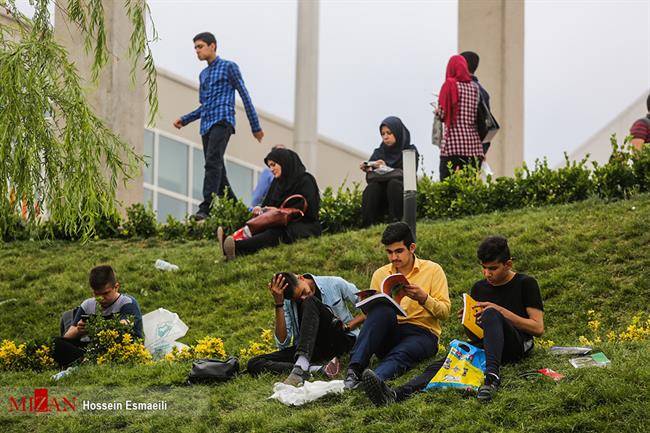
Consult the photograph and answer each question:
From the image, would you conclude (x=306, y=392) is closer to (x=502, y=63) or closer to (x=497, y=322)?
Answer: (x=497, y=322)

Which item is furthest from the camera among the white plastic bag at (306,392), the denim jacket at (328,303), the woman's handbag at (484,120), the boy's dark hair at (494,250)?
the woman's handbag at (484,120)

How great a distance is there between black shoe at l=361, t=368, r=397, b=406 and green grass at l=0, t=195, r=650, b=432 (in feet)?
0.32

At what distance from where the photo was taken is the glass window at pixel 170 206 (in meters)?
29.8

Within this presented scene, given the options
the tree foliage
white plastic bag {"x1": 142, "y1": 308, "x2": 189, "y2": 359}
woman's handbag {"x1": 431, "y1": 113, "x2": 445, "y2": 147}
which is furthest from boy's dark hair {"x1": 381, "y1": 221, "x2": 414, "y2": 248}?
woman's handbag {"x1": 431, "y1": 113, "x2": 445, "y2": 147}

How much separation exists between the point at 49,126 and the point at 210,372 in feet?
9.61

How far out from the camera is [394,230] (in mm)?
9312

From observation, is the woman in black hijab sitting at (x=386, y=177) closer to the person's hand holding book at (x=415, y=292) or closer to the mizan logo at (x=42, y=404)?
the person's hand holding book at (x=415, y=292)

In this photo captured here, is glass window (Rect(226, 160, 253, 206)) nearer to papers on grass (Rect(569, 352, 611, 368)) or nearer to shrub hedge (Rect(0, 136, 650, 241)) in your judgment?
shrub hedge (Rect(0, 136, 650, 241))

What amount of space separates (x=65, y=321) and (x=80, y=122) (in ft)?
5.69

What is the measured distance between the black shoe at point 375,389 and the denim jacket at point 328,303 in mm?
1584

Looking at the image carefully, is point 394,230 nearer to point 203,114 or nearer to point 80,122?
point 80,122

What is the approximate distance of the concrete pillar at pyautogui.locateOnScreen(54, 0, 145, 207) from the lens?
16859mm

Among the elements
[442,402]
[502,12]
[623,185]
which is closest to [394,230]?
[442,402]

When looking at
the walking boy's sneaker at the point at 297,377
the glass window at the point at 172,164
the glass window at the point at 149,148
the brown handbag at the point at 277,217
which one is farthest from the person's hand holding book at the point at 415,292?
the glass window at the point at 172,164
